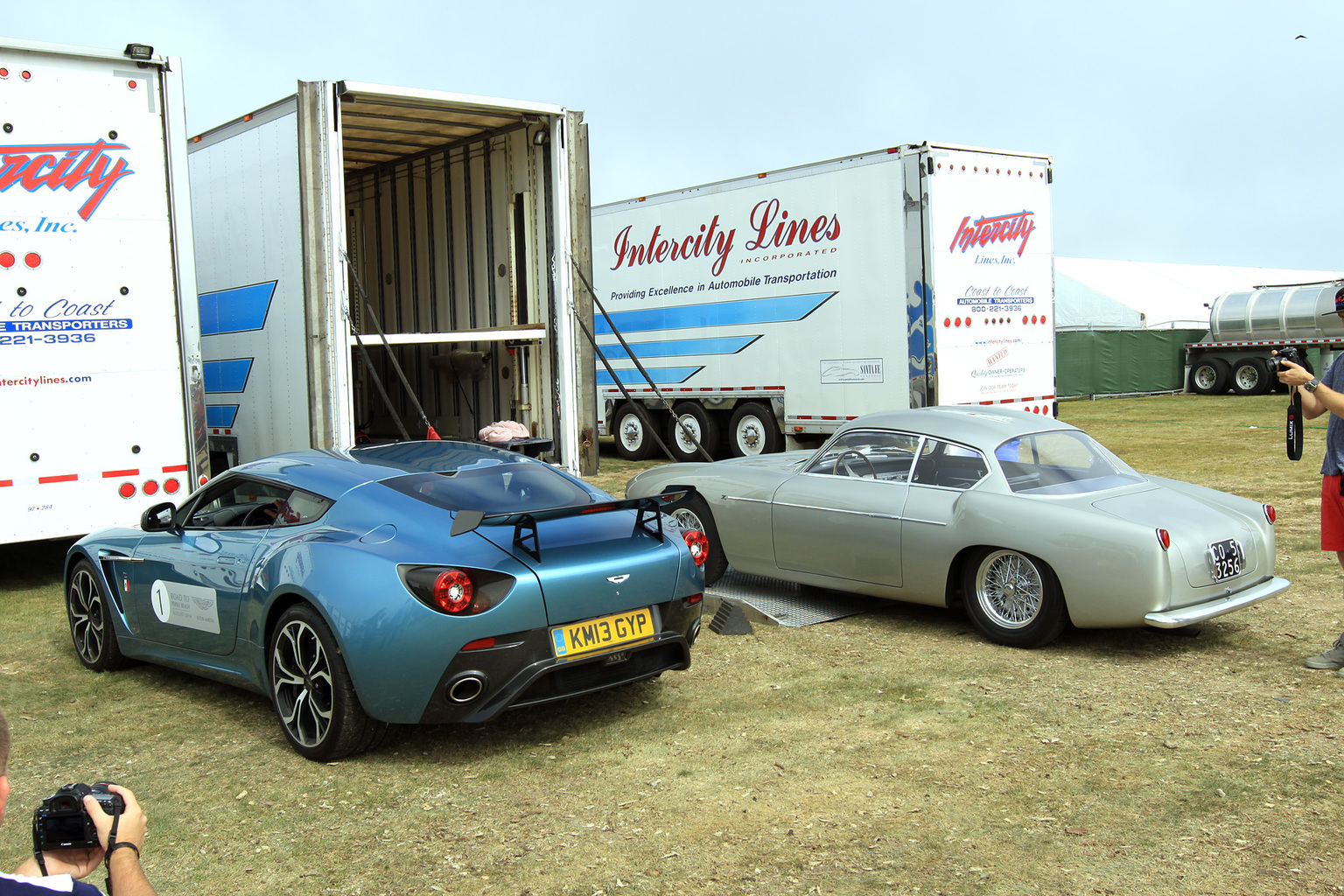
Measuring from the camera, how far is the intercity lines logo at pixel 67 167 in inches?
302

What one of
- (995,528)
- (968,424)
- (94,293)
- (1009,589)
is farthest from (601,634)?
(94,293)

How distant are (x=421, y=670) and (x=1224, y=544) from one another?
4.07 meters

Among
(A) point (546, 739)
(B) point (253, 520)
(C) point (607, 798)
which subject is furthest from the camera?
(B) point (253, 520)

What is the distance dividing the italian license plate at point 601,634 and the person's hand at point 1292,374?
3.13 m

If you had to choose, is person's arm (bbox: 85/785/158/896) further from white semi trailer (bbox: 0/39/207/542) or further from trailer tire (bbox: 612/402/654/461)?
trailer tire (bbox: 612/402/654/461)

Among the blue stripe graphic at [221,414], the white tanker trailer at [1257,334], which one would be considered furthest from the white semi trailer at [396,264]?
the white tanker trailer at [1257,334]

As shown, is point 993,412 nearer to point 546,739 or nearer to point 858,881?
point 546,739

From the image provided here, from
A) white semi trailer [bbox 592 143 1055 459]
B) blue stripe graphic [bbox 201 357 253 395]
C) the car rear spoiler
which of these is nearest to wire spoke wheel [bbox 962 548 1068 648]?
the car rear spoiler

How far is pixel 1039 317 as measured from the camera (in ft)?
43.3

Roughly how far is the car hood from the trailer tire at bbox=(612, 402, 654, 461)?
10.8 metres

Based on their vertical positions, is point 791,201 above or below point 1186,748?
above

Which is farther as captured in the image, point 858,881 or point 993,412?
point 993,412

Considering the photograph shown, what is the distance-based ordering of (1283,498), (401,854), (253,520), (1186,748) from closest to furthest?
1. (401,854)
2. (1186,748)
3. (253,520)
4. (1283,498)

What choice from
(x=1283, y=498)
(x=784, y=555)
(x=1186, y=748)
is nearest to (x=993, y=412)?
(x=784, y=555)
